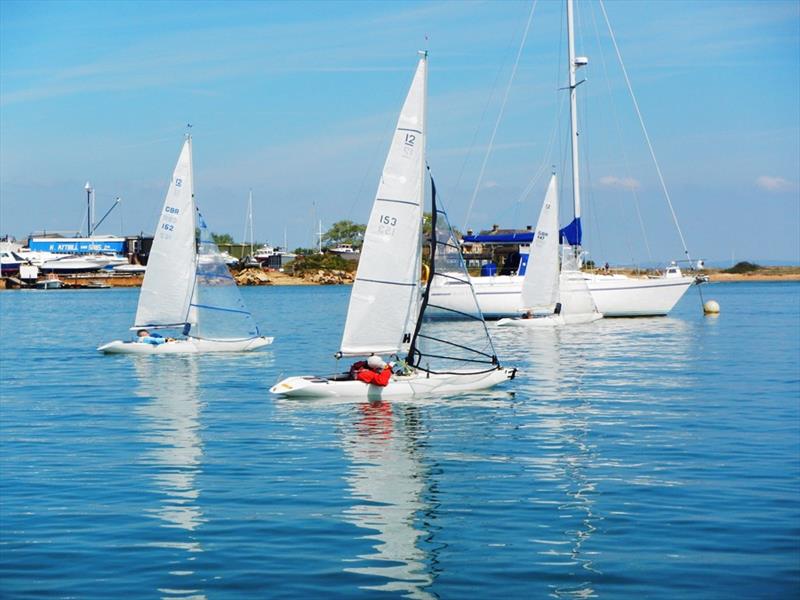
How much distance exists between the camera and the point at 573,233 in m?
62.9

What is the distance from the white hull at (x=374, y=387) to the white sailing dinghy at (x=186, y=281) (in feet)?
53.3

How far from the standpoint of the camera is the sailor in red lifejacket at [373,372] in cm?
2761

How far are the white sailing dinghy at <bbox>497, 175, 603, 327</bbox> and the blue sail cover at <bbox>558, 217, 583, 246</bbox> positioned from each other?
1.44 metres

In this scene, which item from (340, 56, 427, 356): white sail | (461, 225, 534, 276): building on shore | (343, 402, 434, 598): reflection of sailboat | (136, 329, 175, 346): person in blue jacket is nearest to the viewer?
(343, 402, 434, 598): reflection of sailboat

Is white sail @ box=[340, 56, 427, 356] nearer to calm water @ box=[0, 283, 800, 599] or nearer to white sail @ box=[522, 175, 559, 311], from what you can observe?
calm water @ box=[0, 283, 800, 599]

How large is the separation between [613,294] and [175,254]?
29.1 meters

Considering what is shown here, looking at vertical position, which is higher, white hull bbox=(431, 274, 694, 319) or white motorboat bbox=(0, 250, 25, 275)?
white motorboat bbox=(0, 250, 25, 275)

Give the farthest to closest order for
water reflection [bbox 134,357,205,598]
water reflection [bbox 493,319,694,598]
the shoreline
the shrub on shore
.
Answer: the shrub on shore → the shoreline → water reflection [bbox 134,357,205,598] → water reflection [bbox 493,319,694,598]

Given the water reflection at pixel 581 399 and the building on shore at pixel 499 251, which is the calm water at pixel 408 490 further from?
the building on shore at pixel 499 251

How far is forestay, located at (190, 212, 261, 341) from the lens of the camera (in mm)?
43969

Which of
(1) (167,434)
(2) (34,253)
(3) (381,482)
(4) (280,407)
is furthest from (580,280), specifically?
(2) (34,253)

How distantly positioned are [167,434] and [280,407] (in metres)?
4.42

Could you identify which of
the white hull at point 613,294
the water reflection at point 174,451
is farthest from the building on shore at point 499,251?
the water reflection at point 174,451

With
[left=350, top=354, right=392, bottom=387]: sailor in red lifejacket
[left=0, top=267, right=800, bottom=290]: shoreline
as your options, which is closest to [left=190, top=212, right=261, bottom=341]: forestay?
[left=350, top=354, right=392, bottom=387]: sailor in red lifejacket
